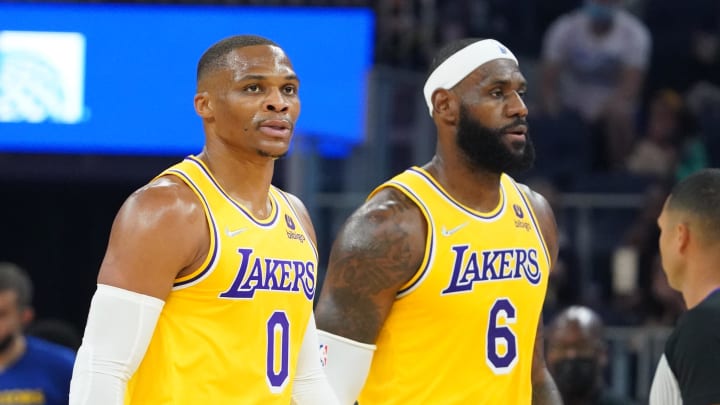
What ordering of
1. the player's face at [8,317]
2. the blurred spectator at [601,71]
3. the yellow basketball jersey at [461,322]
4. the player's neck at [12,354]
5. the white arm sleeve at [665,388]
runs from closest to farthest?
the white arm sleeve at [665,388]
the yellow basketball jersey at [461,322]
the player's face at [8,317]
the player's neck at [12,354]
the blurred spectator at [601,71]

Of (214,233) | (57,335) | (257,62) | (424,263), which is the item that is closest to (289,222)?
(214,233)

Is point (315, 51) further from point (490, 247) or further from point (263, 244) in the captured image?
point (263, 244)

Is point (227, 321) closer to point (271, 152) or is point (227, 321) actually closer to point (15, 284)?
point (271, 152)

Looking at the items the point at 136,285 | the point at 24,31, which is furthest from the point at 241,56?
the point at 24,31

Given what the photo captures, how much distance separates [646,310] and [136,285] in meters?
6.31

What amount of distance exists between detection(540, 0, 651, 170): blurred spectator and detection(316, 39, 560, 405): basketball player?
6081mm

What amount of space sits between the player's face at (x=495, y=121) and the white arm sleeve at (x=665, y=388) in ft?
3.67

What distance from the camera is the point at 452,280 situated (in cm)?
487

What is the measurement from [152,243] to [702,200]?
1722 mm

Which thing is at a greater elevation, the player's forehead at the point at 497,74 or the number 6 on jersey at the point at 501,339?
the player's forehead at the point at 497,74

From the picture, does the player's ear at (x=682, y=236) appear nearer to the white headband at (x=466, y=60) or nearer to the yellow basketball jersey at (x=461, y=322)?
the yellow basketball jersey at (x=461, y=322)

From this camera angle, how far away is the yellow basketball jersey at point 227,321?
3.89m

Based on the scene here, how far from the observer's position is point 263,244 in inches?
159

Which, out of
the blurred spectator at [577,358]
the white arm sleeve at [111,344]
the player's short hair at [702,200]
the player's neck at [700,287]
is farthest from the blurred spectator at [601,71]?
the white arm sleeve at [111,344]
